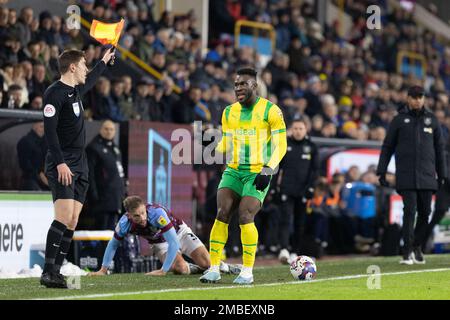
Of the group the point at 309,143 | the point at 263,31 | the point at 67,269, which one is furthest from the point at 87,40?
the point at 263,31

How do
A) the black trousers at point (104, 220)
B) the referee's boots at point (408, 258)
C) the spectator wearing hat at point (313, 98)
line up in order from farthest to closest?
the spectator wearing hat at point (313, 98)
the black trousers at point (104, 220)
the referee's boots at point (408, 258)

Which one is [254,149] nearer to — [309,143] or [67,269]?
[67,269]

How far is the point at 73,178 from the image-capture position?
973cm

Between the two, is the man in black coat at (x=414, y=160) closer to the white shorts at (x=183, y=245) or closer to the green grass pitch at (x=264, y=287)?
the green grass pitch at (x=264, y=287)

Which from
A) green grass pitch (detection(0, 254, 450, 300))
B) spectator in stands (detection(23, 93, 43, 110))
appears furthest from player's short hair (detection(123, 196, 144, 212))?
spectator in stands (detection(23, 93, 43, 110))

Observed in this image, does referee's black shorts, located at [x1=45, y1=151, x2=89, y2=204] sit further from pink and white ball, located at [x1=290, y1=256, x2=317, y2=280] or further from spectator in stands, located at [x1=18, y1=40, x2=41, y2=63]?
spectator in stands, located at [x1=18, y1=40, x2=41, y2=63]

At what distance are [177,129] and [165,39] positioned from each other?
500 centimetres

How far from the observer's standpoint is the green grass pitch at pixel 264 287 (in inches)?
350

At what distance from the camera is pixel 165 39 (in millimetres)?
20250

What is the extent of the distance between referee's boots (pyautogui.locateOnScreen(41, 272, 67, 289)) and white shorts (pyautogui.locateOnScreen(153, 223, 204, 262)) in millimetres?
2527

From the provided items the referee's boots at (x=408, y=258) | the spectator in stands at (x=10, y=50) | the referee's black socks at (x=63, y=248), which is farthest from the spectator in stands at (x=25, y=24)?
the referee's black socks at (x=63, y=248)

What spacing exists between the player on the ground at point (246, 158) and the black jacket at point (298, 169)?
5051mm

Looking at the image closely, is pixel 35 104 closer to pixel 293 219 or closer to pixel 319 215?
pixel 293 219

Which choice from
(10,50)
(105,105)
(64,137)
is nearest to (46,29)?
(10,50)
